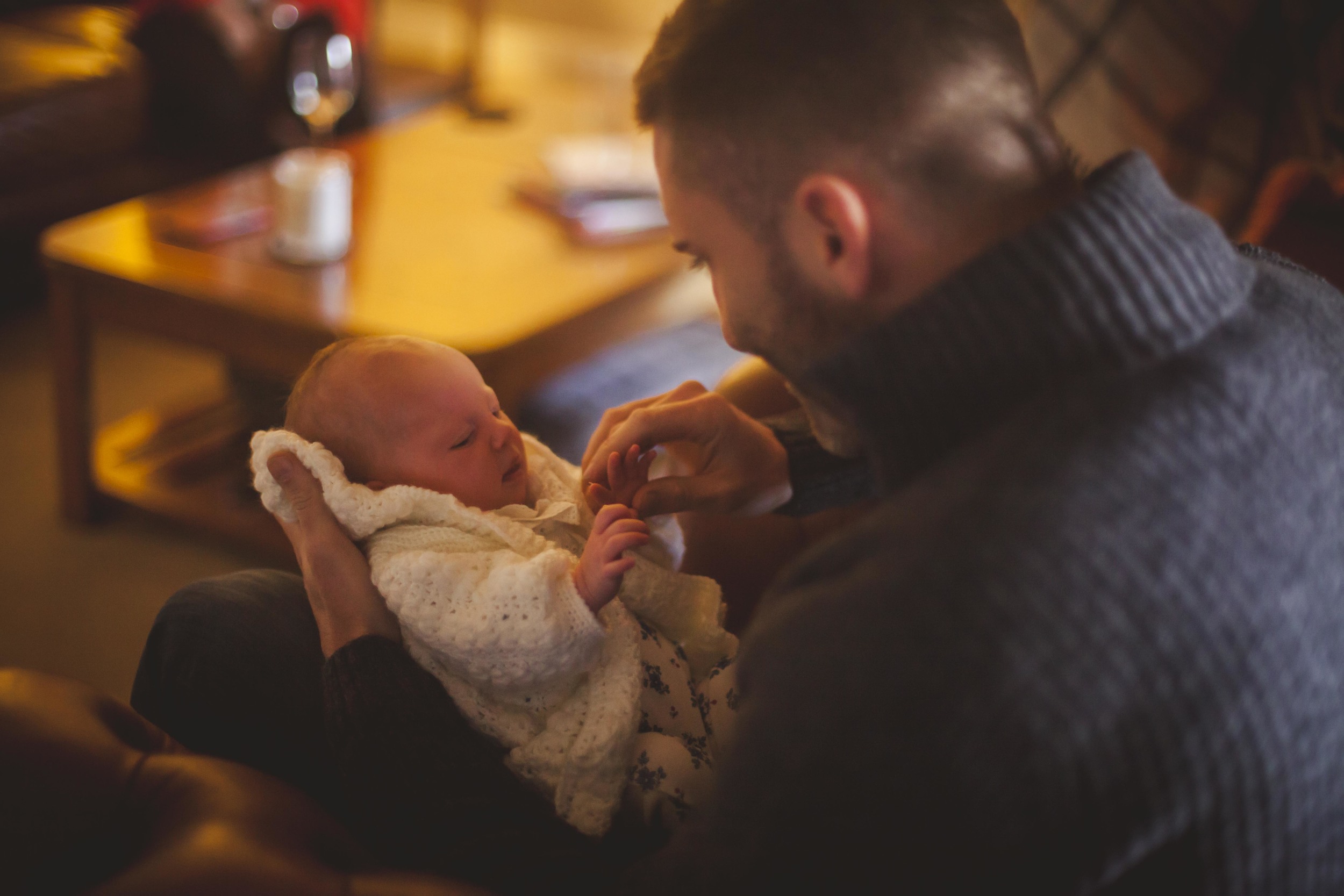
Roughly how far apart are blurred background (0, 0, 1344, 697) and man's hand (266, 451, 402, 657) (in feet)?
0.66

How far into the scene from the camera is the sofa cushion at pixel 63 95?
2498 millimetres

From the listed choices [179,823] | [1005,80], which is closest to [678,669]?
[179,823]

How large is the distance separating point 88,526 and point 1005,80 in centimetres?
187

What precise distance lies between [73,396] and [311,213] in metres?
0.53

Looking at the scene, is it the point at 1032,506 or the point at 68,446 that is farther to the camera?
the point at 68,446

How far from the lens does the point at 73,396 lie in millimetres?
1915

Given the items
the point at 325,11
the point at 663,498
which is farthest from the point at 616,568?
the point at 325,11

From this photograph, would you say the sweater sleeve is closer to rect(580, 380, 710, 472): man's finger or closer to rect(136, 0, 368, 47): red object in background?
rect(580, 380, 710, 472): man's finger

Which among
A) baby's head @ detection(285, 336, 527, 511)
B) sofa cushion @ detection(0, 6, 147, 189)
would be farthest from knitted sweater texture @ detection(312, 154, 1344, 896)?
sofa cushion @ detection(0, 6, 147, 189)

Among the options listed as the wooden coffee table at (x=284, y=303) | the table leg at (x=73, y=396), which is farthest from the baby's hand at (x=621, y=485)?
the table leg at (x=73, y=396)

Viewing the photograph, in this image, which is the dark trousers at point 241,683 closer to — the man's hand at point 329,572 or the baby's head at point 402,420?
the man's hand at point 329,572

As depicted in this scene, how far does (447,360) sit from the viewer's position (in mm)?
1002

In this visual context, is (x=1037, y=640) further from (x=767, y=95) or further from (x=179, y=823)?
(x=179, y=823)

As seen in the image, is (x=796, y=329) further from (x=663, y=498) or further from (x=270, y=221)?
(x=270, y=221)
